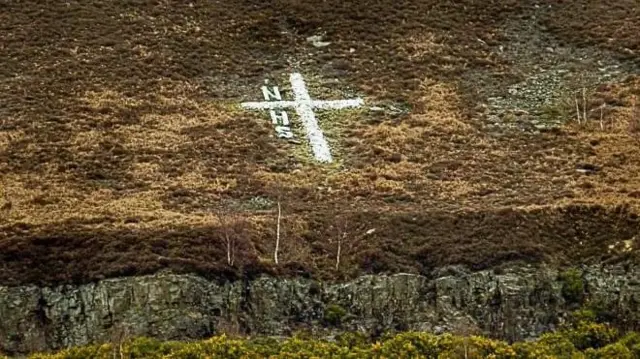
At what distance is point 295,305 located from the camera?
103 feet

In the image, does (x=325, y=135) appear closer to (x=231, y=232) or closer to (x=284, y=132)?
(x=284, y=132)

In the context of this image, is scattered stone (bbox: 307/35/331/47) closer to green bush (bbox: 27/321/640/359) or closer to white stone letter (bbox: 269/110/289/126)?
white stone letter (bbox: 269/110/289/126)

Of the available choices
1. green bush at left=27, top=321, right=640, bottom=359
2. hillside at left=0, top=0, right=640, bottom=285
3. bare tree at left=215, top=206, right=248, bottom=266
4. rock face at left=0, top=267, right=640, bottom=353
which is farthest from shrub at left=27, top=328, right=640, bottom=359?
bare tree at left=215, top=206, right=248, bottom=266

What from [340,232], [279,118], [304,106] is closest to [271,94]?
[304,106]

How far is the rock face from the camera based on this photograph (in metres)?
30.4

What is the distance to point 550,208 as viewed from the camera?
34656 millimetres

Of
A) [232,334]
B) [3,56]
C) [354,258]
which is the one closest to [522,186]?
[354,258]

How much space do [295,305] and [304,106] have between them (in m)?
16.2

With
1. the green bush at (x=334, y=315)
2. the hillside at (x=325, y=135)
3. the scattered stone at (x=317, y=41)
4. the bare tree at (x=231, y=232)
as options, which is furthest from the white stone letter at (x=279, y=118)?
the green bush at (x=334, y=315)

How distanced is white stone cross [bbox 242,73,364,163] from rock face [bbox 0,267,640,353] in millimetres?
11858

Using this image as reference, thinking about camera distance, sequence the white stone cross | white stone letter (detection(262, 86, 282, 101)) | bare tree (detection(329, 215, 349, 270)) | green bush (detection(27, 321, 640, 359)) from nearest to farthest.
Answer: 1. green bush (detection(27, 321, 640, 359))
2. bare tree (detection(329, 215, 349, 270))
3. the white stone cross
4. white stone letter (detection(262, 86, 282, 101))

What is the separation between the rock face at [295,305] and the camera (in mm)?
30359

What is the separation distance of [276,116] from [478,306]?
16505 millimetres

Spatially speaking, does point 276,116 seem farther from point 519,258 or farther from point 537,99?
point 519,258
